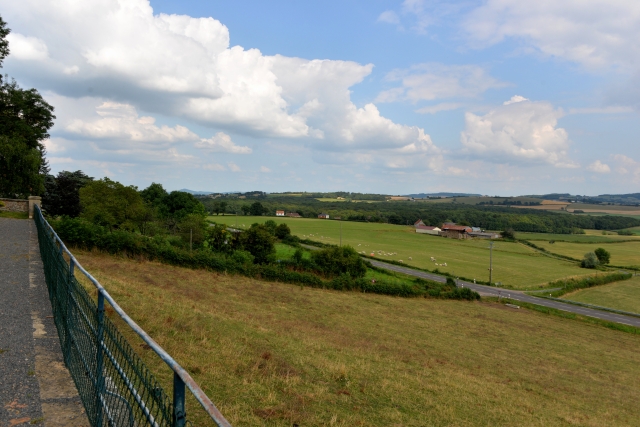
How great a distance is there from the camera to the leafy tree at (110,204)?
157ft

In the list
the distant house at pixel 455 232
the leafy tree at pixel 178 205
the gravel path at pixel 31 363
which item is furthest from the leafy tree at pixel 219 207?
the gravel path at pixel 31 363

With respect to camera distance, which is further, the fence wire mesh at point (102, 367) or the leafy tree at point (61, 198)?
the leafy tree at point (61, 198)

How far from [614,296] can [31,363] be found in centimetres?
6267

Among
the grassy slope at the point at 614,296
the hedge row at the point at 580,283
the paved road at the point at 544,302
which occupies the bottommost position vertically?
the grassy slope at the point at 614,296

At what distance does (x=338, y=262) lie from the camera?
4700 cm

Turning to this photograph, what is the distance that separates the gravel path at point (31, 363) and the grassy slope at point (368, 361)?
90.3 inches

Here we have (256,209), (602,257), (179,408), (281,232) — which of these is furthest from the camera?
(256,209)

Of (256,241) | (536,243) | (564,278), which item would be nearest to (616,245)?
(536,243)

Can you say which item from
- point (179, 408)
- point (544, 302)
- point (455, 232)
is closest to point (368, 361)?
point (179, 408)

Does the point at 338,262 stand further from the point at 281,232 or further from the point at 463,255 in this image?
the point at 463,255

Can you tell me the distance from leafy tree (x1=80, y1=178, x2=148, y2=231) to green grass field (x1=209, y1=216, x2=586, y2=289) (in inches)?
1703

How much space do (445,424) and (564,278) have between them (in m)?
61.9

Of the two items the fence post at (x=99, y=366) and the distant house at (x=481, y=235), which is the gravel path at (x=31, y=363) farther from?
the distant house at (x=481, y=235)

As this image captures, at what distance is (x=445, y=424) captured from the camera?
31.1ft
